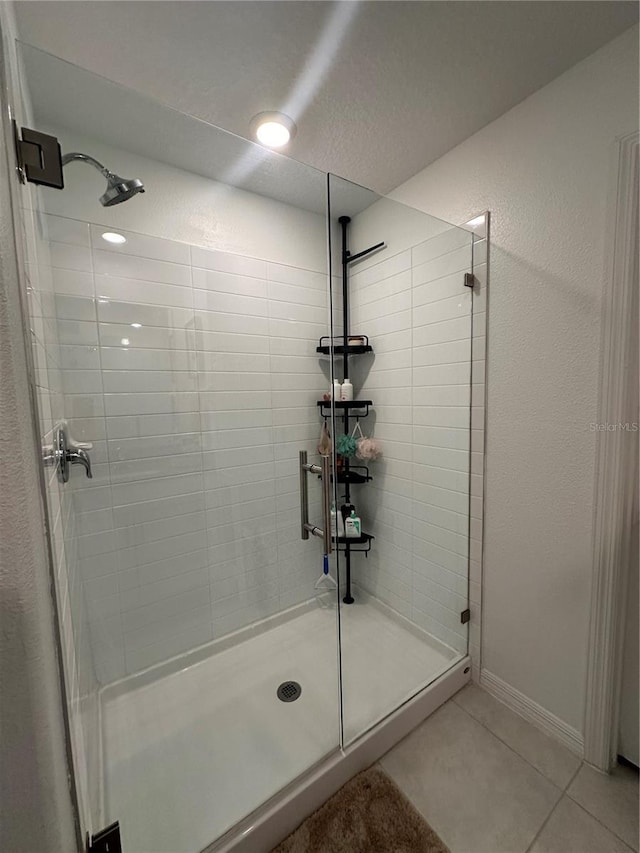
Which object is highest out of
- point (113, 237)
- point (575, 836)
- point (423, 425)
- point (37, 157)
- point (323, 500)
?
point (113, 237)

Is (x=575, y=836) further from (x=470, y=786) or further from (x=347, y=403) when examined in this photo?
(x=347, y=403)

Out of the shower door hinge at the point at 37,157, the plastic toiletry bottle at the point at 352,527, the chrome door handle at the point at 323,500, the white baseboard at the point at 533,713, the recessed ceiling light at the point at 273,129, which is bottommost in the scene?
the white baseboard at the point at 533,713

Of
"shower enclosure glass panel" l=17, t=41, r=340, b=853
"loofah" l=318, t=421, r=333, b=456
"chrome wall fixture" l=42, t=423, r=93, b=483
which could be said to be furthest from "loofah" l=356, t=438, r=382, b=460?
"chrome wall fixture" l=42, t=423, r=93, b=483

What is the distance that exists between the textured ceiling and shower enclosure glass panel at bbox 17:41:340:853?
9 centimetres

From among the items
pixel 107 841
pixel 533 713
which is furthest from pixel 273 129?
pixel 533 713

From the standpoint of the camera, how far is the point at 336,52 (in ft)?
3.57

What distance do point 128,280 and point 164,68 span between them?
707 mm

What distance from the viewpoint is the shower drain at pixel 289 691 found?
1.47m

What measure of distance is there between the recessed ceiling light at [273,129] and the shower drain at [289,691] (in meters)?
2.36

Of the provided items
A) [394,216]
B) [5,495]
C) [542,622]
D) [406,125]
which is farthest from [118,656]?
[406,125]

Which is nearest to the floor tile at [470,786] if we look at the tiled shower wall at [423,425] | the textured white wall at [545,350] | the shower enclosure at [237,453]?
the shower enclosure at [237,453]

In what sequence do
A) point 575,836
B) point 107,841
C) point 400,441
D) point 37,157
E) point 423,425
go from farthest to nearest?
point 400,441 < point 423,425 < point 575,836 < point 107,841 < point 37,157

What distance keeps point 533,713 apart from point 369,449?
1286mm

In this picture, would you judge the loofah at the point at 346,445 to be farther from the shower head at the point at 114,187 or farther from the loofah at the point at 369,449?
Result: the shower head at the point at 114,187
